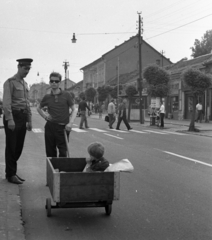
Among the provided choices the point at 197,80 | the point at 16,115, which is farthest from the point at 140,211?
the point at 197,80

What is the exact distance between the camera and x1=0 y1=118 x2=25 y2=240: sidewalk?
12.6ft

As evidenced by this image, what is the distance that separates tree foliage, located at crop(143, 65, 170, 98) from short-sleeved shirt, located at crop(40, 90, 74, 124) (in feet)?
67.7

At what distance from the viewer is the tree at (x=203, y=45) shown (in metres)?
62.1

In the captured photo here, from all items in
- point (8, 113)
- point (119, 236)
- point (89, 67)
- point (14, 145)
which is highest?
point (89, 67)

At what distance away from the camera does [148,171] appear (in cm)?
782

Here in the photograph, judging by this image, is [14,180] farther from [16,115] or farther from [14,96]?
[14,96]

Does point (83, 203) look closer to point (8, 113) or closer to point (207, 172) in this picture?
point (8, 113)

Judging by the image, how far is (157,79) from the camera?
2670 cm

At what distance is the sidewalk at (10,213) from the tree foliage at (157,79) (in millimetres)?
21386

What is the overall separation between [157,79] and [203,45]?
39241 millimetres

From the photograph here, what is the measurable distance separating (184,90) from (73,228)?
33.6m

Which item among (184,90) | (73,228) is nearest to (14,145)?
(73,228)

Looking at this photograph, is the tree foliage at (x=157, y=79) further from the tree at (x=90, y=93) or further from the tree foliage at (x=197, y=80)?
the tree at (x=90, y=93)

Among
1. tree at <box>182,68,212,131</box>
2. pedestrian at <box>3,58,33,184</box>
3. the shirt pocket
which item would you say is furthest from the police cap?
tree at <box>182,68,212,131</box>
